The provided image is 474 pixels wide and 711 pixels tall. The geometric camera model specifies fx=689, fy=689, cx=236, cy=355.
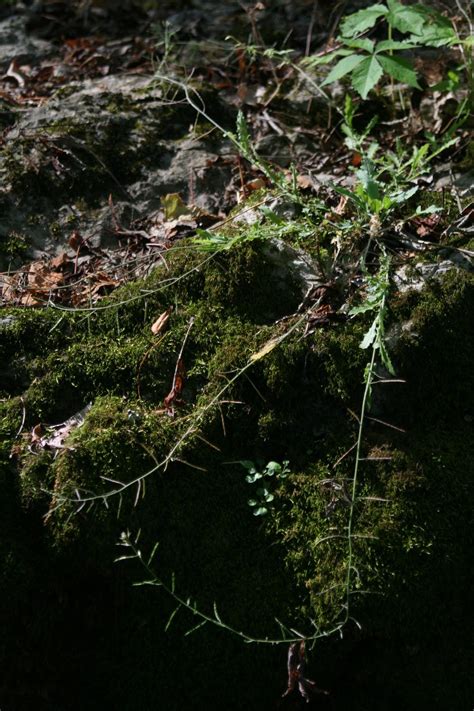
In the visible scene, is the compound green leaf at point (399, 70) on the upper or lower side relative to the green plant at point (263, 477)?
upper

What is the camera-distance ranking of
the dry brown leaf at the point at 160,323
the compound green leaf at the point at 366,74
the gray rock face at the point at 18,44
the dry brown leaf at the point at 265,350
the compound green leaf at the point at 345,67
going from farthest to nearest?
the gray rock face at the point at 18,44 < the compound green leaf at the point at 345,67 < the compound green leaf at the point at 366,74 < the dry brown leaf at the point at 160,323 < the dry brown leaf at the point at 265,350

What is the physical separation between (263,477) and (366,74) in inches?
66.6

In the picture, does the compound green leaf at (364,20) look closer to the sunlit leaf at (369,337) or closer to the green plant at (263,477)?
the sunlit leaf at (369,337)

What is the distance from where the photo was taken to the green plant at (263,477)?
222cm

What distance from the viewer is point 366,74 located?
2.80 metres

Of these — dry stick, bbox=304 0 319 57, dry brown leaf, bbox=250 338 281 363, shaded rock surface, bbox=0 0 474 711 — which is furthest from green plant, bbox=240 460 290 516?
dry stick, bbox=304 0 319 57

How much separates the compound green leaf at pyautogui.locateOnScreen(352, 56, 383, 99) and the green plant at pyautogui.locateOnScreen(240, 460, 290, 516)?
1.54 m

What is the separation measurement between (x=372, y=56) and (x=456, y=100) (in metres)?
0.90

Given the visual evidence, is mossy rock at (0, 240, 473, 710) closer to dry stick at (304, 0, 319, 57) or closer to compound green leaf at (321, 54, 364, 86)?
compound green leaf at (321, 54, 364, 86)

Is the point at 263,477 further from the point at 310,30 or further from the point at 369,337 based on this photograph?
the point at 310,30

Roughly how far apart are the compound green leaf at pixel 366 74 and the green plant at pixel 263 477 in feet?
5.04

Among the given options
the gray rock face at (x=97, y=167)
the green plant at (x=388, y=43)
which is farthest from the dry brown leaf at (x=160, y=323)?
the green plant at (x=388, y=43)

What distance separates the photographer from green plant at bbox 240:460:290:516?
2.22 m

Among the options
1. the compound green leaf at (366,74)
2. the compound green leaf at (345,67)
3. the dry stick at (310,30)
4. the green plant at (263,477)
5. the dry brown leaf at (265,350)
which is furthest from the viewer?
the dry stick at (310,30)
